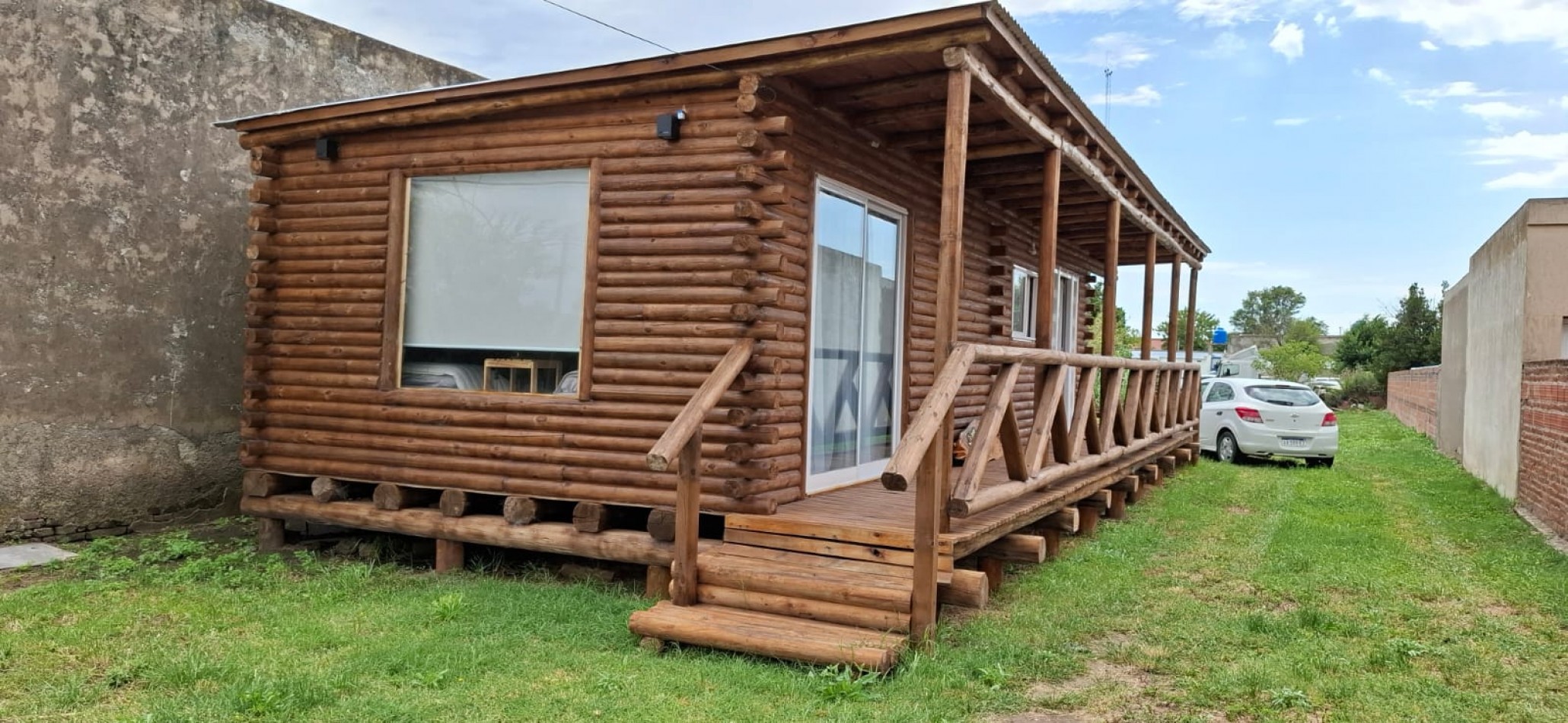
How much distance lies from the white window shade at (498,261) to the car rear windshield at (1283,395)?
11951 millimetres

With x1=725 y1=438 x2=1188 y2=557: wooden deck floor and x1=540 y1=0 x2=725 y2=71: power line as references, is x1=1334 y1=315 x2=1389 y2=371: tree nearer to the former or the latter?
x1=725 y1=438 x2=1188 y2=557: wooden deck floor

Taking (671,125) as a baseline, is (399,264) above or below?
below

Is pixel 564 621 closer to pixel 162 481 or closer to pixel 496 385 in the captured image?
pixel 496 385

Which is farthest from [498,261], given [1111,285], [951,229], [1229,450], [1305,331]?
[1305,331]

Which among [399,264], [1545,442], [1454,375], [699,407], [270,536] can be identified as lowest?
[270,536]

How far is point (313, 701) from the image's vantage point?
4.46m

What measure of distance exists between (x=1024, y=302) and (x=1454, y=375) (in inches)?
395

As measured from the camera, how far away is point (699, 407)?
5.55 metres

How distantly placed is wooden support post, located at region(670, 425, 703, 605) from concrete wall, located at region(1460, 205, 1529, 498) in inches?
387

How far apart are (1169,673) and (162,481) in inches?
326

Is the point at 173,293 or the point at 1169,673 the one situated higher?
the point at 173,293

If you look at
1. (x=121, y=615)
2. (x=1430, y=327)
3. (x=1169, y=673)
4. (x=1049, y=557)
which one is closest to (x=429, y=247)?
(x=121, y=615)

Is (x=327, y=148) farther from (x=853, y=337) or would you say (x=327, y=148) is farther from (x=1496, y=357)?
(x=1496, y=357)

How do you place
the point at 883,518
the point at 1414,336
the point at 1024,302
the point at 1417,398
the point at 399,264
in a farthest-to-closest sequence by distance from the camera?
the point at 1414,336
the point at 1417,398
the point at 1024,302
the point at 399,264
the point at 883,518
